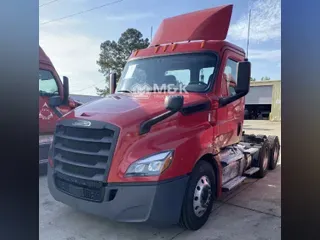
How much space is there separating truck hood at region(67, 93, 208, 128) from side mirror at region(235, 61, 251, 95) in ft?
1.00

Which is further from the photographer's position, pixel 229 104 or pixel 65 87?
pixel 229 104

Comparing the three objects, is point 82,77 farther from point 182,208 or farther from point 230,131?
point 230,131

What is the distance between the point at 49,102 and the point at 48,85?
0.17 meters

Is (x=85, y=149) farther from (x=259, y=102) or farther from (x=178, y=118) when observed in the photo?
(x=259, y=102)

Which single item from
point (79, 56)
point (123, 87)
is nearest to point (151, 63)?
point (123, 87)

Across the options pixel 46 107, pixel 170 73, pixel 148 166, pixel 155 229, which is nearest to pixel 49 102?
pixel 46 107

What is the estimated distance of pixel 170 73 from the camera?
2.34 m

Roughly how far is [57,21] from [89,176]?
1.02 m

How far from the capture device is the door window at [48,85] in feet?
5.34

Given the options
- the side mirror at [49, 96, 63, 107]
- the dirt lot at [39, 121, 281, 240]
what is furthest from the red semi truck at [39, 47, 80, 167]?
the dirt lot at [39, 121, 281, 240]

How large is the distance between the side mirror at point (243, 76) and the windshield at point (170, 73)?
0.81 ft

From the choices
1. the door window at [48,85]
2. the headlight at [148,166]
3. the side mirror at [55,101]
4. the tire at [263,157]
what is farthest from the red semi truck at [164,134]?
the tire at [263,157]

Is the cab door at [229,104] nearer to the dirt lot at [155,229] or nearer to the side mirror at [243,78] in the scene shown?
the side mirror at [243,78]

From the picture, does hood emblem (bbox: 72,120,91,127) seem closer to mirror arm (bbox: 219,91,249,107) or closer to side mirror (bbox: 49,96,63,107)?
side mirror (bbox: 49,96,63,107)
